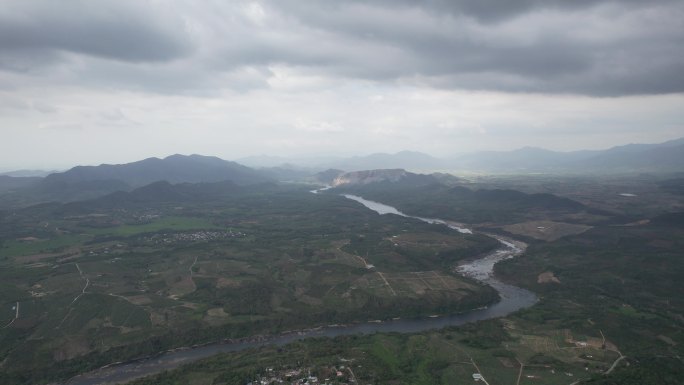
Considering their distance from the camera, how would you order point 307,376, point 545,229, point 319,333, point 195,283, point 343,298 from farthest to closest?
1. point 545,229
2. point 195,283
3. point 343,298
4. point 319,333
5. point 307,376

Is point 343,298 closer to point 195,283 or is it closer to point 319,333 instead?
point 319,333

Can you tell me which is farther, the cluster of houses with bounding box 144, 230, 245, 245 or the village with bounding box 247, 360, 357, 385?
the cluster of houses with bounding box 144, 230, 245, 245

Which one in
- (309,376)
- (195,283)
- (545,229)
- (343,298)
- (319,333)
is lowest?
(319,333)

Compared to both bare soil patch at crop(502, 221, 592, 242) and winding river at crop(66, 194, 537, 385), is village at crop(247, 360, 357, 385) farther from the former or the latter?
bare soil patch at crop(502, 221, 592, 242)

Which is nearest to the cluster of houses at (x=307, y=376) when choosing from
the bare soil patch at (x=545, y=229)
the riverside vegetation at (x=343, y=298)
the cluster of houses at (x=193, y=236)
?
the riverside vegetation at (x=343, y=298)

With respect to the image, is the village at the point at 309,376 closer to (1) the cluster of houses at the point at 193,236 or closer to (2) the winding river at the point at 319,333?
(2) the winding river at the point at 319,333

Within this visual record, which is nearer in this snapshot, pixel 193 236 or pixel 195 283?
pixel 195 283

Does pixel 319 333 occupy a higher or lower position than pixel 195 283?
lower

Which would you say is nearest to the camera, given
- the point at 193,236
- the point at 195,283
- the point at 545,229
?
the point at 195,283

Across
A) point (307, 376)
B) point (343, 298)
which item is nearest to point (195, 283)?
point (343, 298)

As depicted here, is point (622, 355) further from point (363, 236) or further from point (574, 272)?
point (363, 236)

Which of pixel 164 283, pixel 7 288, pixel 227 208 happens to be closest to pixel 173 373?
pixel 164 283

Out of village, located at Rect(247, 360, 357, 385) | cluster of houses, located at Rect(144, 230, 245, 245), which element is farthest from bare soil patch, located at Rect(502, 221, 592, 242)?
village, located at Rect(247, 360, 357, 385)
